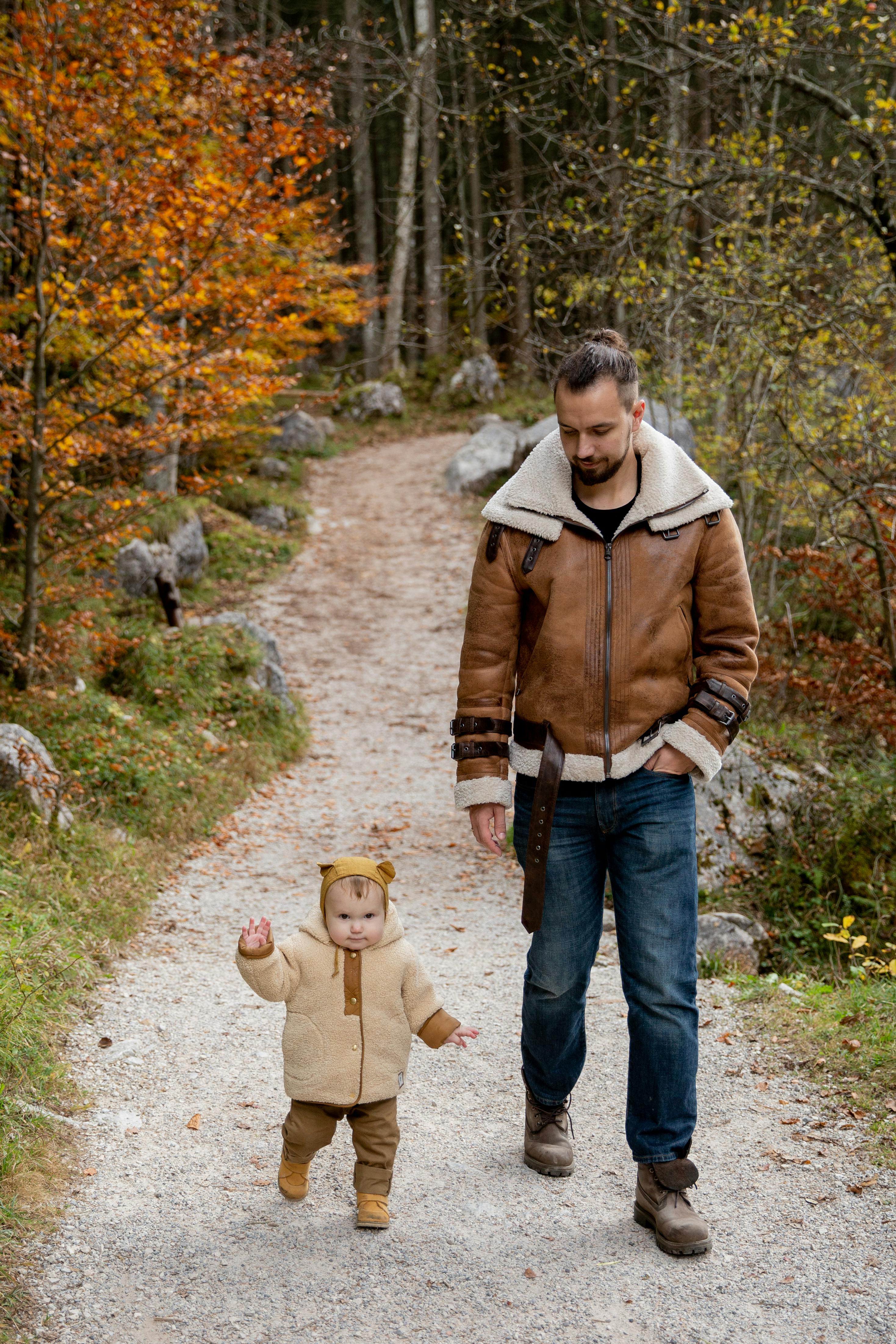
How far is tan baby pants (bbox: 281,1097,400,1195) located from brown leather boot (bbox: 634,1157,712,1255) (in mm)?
681

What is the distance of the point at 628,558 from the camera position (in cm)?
Result: 285

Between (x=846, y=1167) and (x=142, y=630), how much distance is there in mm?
7163

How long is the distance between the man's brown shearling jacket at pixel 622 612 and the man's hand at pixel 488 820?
0.16ft

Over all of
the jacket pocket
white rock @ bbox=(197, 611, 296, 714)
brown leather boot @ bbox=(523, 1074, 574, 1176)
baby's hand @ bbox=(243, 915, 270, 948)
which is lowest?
white rock @ bbox=(197, 611, 296, 714)

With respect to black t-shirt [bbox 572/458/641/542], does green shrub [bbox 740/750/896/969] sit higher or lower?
lower

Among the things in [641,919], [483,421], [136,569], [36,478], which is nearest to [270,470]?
[483,421]

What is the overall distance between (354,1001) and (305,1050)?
177 millimetres

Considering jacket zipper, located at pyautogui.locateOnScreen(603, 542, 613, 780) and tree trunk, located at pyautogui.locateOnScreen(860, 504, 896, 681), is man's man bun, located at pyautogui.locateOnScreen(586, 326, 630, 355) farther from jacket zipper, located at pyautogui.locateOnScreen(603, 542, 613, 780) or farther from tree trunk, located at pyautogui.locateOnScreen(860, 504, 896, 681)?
tree trunk, located at pyautogui.locateOnScreen(860, 504, 896, 681)

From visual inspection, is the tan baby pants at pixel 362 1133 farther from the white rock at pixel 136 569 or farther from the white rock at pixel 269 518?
the white rock at pixel 269 518

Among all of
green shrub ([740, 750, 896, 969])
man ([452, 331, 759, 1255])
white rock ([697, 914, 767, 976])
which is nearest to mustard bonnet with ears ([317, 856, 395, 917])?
man ([452, 331, 759, 1255])

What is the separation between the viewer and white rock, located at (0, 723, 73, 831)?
5.70m

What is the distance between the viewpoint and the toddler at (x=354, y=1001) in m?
2.82

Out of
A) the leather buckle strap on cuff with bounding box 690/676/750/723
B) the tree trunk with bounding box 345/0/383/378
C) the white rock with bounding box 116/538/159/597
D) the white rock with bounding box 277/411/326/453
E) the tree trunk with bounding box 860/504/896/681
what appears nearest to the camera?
the leather buckle strap on cuff with bounding box 690/676/750/723

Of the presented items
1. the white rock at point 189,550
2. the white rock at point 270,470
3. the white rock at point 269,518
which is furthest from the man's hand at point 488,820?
the white rock at point 270,470
